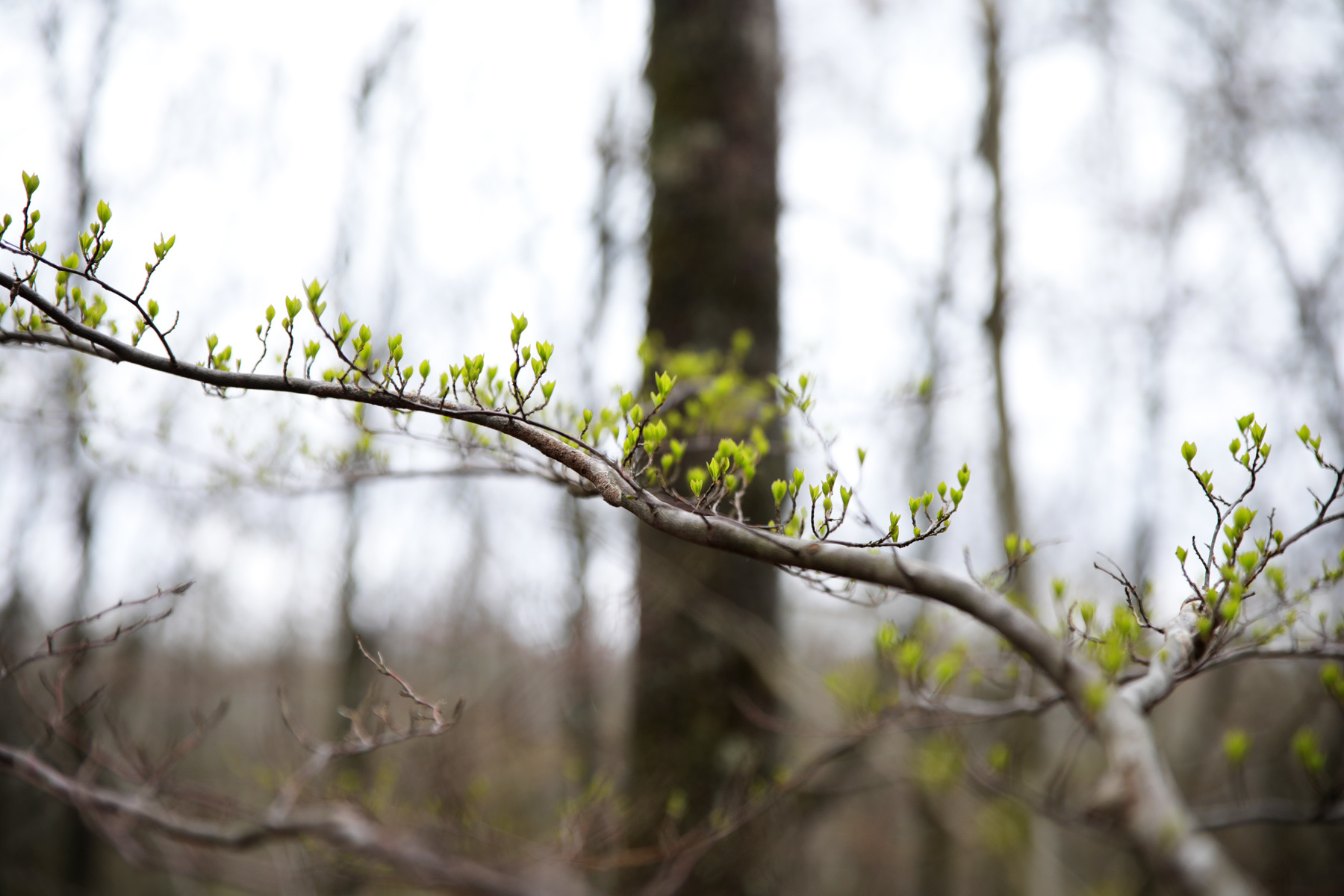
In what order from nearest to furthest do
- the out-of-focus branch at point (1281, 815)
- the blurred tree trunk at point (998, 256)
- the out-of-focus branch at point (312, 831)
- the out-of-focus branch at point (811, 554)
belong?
the out-of-focus branch at point (811, 554) → the out-of-focus branch at point (1281, 815) → the out-of-focus branch at point (312, 831) → the blurred tree trunk at point (998, 256)

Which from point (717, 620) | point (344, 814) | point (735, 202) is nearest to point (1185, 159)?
point (735, 202)

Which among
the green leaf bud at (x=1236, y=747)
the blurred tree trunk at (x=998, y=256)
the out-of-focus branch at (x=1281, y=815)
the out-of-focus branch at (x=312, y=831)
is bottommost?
the out-of-focus branch at (x=312, y=831)

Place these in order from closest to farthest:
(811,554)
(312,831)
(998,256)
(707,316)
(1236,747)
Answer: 1. (811,554)
2. (1236,747)
3. (312,831)
4. (707,316)
5. (998,256)

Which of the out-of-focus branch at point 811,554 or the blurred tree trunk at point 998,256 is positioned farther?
the blurred tree trunk at point 998,256

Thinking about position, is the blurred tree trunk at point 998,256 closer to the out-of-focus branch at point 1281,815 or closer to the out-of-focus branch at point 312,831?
the out-of-focus branch at point 1281,815

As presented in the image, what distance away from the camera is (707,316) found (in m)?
3.65

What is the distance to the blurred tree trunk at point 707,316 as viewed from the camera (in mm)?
3373

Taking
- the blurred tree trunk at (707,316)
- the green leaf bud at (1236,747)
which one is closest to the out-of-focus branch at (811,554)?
the green leaf bud at (1236,747)

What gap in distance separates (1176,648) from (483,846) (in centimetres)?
314

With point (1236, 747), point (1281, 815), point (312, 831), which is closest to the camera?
point (1236, 747)

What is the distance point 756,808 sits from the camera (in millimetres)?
2518

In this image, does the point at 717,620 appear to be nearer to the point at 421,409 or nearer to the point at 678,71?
the point at 421,409

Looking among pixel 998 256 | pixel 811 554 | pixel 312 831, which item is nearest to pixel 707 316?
pixel 811 554

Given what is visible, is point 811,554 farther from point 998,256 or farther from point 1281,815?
point 998,256
